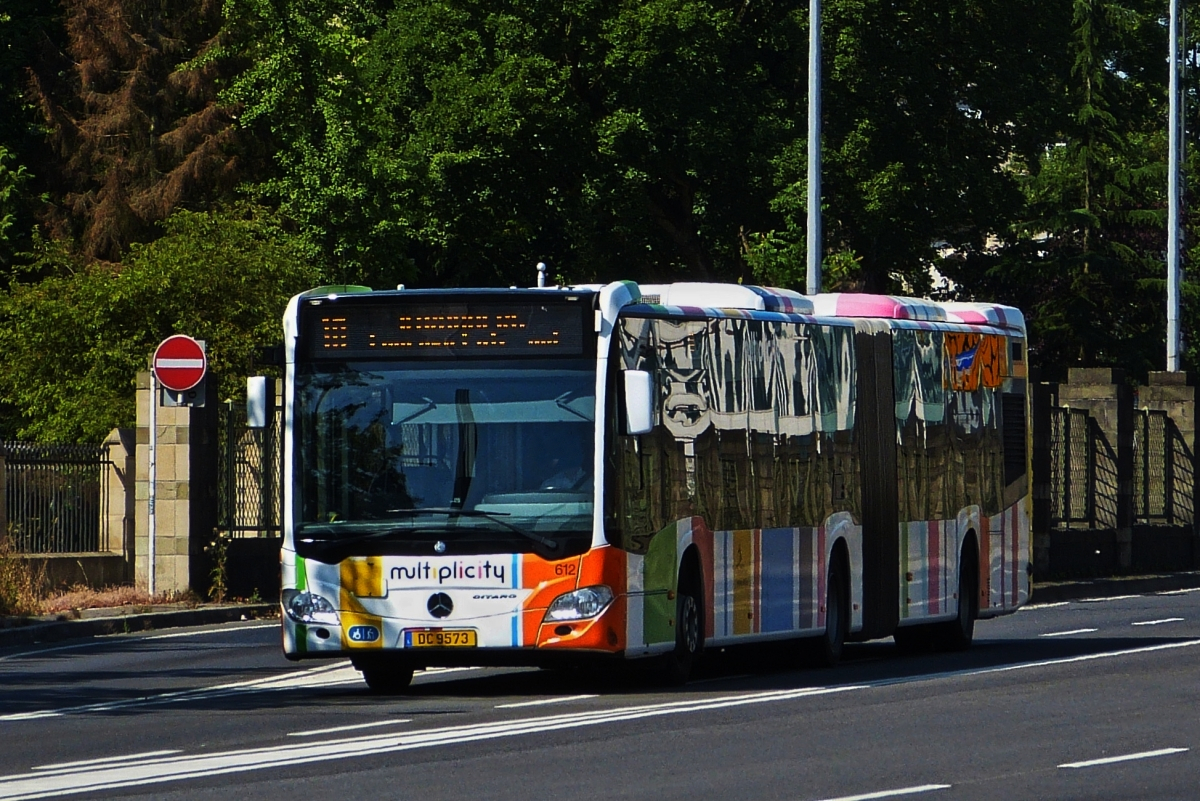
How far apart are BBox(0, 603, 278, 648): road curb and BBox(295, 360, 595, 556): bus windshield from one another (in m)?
7.83

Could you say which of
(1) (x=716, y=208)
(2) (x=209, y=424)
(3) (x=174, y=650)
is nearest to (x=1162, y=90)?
(1) (x=716, y=208)

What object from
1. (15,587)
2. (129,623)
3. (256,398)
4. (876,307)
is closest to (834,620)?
(876,307)

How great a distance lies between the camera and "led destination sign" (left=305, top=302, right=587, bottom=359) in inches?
599

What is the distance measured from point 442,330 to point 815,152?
1834 cm

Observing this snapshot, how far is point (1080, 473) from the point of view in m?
36.2

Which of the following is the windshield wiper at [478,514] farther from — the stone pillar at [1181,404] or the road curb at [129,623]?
the stone pillar at [1181,404]

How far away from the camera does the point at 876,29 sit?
48344 mm

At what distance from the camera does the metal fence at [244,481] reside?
27.1 m

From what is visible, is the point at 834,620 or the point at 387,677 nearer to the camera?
the point at 387,677

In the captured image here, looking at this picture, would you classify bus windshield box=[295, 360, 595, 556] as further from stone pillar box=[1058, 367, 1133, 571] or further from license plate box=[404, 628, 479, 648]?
stone pillar box=[1058, 367, 1133, 571]

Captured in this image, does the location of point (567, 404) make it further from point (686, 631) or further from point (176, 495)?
point (176, 495)

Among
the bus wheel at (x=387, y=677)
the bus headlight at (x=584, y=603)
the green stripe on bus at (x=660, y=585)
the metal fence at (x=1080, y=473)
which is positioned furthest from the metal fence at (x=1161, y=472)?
the bus headlight at (x=584, y=603)

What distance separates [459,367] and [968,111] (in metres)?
38.6

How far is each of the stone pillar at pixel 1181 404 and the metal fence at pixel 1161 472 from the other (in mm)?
83
